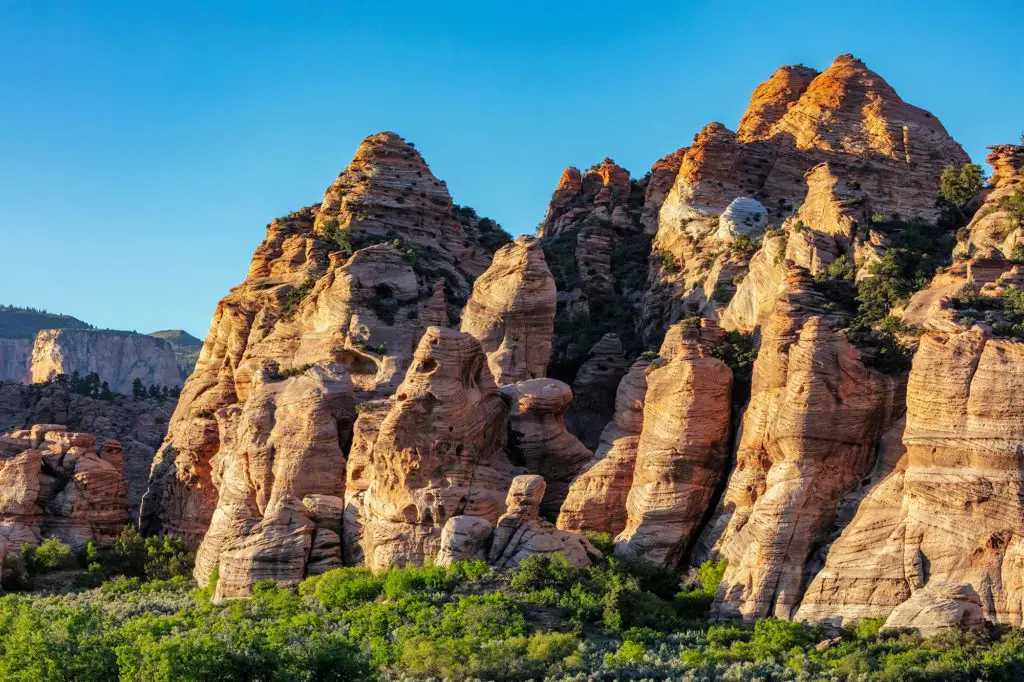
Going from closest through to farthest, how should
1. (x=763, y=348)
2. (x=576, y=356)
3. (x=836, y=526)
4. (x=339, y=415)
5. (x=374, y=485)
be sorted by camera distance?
(x=836, y=526) < (x=763, y=348) < (x=374, y=485) < (x=339, y=415) < (x=576, y=356)

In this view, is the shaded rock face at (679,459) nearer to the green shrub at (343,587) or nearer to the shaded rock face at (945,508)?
the shaded rock face at (945,508)

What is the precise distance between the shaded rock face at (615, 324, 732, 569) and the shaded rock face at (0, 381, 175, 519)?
4052 centimetres

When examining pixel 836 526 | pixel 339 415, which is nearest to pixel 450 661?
pixel 836 526

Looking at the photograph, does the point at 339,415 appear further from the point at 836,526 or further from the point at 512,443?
the point at 836,526

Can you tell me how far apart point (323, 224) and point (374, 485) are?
24.2m

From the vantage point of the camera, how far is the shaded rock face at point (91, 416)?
3354 inches

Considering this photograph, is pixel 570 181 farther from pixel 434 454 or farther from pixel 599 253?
pixel 434 454

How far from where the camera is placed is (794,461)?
44750 millimetres

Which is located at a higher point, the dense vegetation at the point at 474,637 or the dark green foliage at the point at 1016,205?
the dark green foliage at the point at 1016,205

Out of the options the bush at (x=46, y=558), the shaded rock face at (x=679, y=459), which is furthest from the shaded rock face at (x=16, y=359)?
the shaded rock face at (x=679, y=459)

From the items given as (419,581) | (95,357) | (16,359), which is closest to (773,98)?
(419,581)

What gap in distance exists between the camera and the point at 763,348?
159ft

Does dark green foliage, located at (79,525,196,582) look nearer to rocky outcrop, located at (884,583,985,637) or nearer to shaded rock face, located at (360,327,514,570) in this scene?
shaded rock face, located at (360,327,514,570)

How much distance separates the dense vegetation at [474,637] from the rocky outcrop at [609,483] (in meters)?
4.39
